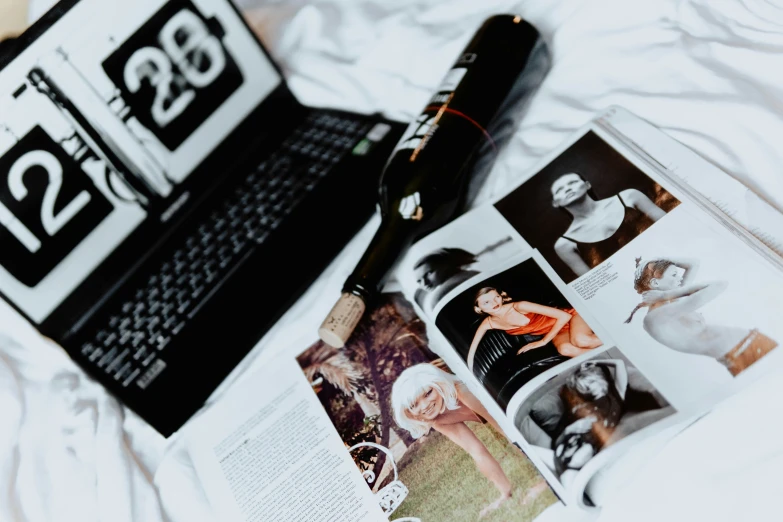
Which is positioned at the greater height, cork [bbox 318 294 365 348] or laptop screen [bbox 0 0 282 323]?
laptop screen [bbox 0 0 282 323]

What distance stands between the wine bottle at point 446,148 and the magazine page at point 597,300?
3cm

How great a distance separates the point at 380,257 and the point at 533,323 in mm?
165

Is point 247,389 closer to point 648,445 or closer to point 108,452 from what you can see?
point 108,452

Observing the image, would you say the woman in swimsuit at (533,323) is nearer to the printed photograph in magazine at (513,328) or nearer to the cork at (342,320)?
the printed photograph in magazine at (513,328)

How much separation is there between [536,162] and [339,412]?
0.34m

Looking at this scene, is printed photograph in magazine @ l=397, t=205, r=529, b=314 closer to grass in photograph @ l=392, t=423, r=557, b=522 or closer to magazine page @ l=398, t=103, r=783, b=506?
magazine page @ l=398, t=103, r=783, b=506

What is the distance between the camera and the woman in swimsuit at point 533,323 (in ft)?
1.60

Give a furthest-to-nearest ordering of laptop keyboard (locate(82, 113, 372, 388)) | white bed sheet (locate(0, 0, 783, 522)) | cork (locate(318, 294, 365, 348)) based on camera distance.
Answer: laptop keyboard (locate(82, 113, 372, 388))
cork (locate(318, 294, 365, 348))
white bed sheet (locate(0, 0, 783, 522))

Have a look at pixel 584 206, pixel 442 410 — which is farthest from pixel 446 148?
pixel 442 410

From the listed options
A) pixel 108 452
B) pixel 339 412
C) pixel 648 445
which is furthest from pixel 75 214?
pixel 648 445

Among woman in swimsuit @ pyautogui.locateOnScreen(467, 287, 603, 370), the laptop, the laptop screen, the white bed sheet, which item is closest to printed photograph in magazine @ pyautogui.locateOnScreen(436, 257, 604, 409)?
woman in swimsuit @ pyautogui.locateOnScreen(467, 287, 603, 370)

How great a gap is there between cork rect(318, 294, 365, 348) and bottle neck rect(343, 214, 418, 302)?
0.01 m

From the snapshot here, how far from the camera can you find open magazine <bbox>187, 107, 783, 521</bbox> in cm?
44

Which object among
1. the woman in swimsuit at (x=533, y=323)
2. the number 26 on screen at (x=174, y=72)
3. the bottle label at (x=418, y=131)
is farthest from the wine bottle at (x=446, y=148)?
the number 26 on screen at (x=174, y=72)
